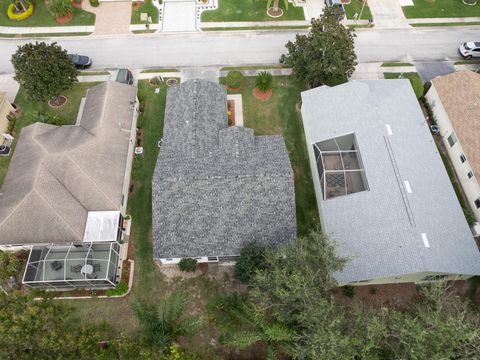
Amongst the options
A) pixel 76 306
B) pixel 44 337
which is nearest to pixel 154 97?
pixel 76 306

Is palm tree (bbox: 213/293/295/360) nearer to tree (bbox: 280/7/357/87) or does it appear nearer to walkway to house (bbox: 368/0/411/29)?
tree (bbox: 280/7/357/87)

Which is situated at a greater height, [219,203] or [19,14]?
[19,14]

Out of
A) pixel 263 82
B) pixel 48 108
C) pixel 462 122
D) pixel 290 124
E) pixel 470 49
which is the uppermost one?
pixel 470 49

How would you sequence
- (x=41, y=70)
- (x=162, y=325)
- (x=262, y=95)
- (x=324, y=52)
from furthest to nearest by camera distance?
(x=262, y=95) < (x=324, y=52) < (x=41, y=70) < (x=162, y=325)

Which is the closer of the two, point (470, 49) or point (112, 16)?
point (470, 49)

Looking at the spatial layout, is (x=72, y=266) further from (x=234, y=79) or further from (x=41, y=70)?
(x=234, y=79)

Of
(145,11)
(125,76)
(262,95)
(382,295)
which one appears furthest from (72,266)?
(145,11)
